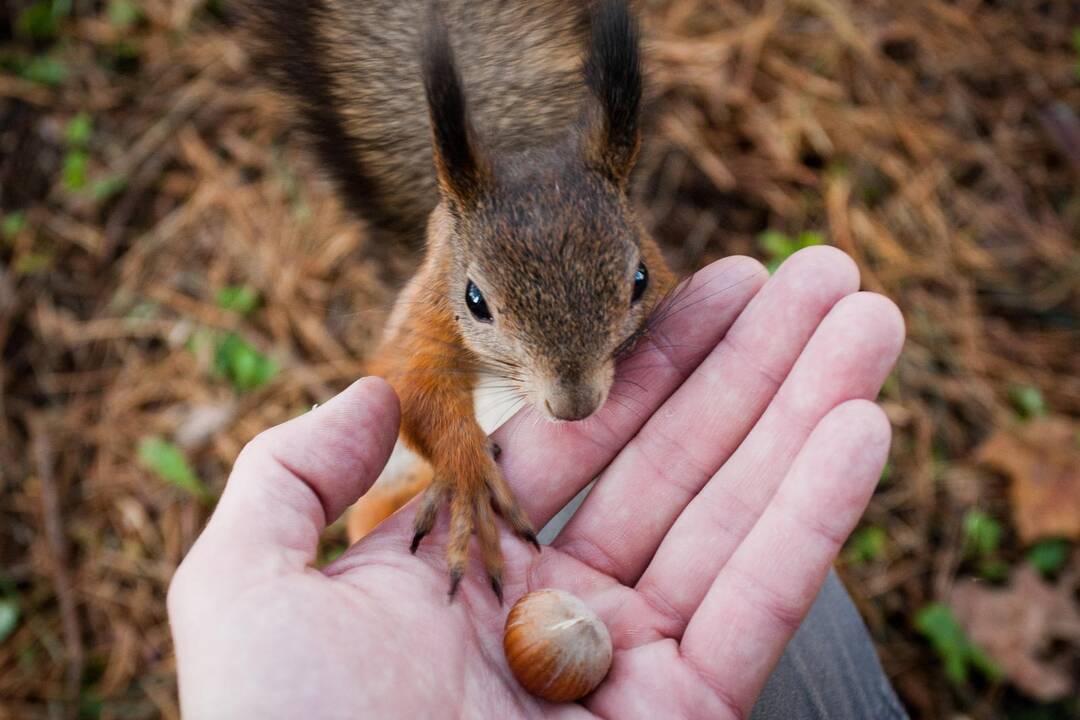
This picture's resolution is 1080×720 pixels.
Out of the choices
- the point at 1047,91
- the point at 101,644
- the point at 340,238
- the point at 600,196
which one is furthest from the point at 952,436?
the point at 101,644

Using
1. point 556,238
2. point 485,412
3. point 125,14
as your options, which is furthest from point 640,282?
point 125,14

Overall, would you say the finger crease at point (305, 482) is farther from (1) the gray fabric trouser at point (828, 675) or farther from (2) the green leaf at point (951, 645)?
(2) the green leaf at point (951, 645)

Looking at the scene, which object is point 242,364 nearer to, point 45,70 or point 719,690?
point 45,70

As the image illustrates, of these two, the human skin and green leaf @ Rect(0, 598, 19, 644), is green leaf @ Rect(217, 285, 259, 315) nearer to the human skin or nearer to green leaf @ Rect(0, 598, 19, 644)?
green leaf @ Rect(0, 598, 19, 644)

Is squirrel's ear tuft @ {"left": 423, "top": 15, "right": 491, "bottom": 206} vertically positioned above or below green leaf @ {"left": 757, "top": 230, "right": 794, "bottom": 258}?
above

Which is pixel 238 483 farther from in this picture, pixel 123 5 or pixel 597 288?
pixel 123 5

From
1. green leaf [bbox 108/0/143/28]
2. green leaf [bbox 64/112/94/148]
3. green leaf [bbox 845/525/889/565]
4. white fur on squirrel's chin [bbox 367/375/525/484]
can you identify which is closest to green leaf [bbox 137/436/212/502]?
white fur on squirrel's chin [bbox 367/375/525/484]

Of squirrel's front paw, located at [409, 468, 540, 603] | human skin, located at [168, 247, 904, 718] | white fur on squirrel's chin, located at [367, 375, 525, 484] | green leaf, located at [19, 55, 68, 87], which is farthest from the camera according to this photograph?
green leaf, located at [19, 55, 68, 87]
